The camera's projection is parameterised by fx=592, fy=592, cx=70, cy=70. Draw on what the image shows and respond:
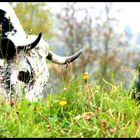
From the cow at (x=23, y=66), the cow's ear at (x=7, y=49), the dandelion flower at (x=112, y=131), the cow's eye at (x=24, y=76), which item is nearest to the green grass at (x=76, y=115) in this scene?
the dandelion flower at (x=112, y=131)

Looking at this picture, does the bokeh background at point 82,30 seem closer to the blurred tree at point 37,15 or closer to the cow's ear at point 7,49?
the blurred tree at point 37,15

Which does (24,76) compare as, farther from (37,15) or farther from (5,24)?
(37,15)

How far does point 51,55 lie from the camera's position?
9086 millimetres

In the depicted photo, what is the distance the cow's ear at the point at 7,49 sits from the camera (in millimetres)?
8297

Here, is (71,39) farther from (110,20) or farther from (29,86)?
(29,86)

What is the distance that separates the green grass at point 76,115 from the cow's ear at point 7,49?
1.73 m

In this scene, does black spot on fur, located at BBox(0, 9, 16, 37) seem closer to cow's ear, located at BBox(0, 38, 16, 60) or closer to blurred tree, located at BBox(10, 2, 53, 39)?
cow's ear, located at BBox(0, 38, 16, 60)

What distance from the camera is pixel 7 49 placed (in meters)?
8.27

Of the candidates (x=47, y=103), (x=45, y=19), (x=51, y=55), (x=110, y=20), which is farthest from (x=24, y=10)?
(x=47, y=103)

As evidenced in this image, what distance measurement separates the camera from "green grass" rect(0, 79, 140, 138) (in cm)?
549

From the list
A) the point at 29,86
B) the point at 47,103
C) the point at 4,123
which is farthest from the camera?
the point at 29,86

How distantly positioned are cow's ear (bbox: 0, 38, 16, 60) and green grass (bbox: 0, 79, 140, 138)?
173 centimetres

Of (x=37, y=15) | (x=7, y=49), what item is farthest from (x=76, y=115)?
(x=37, y=15)

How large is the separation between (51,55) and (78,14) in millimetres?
34861
